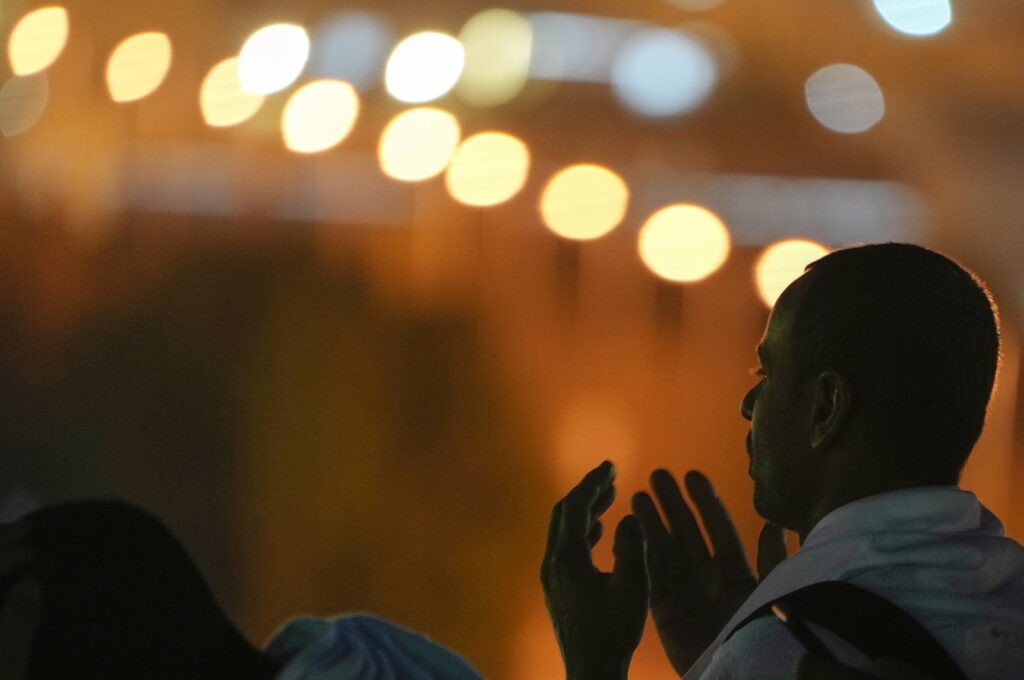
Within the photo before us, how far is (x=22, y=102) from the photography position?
95.4 inches

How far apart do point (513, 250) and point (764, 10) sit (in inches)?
32.6

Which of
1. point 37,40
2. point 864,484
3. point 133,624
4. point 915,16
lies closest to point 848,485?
point 864,484

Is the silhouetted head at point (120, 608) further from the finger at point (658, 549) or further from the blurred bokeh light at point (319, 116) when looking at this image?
the blurred bokeh light at point (319, 116)

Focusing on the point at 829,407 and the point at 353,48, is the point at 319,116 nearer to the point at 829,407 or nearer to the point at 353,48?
the point at 353,48

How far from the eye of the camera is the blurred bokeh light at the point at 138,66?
102 inches

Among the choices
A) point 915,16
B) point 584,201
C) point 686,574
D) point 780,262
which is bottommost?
point 686,574

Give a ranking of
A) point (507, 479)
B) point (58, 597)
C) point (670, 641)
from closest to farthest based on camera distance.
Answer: point (58, 597) < point (670, 641) < point (507, 479)

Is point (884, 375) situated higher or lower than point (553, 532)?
higher

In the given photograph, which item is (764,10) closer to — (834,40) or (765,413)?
(834,40)

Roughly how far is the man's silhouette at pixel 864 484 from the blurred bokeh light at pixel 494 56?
2.11 meters

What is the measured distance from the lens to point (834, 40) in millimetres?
2838

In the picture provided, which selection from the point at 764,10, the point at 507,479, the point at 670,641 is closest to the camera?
the point at 670,641

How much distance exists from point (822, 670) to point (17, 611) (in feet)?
1.53

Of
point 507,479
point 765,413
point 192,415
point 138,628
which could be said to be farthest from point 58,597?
point 507,479
